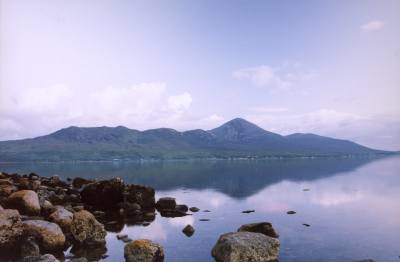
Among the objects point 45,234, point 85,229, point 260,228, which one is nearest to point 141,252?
point 85,229

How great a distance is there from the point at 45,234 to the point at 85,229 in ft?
12.9

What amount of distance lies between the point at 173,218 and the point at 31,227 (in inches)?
768

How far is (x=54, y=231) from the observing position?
28.0 m

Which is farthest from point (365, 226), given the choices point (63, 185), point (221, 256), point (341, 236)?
point (63, 185)

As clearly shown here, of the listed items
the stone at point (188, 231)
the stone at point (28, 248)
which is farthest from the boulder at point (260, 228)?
the stone at point (28, 248)

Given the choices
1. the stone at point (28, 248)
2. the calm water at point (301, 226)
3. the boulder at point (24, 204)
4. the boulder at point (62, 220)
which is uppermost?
the boulder at point (24, 204)

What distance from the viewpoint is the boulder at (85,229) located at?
100 ft

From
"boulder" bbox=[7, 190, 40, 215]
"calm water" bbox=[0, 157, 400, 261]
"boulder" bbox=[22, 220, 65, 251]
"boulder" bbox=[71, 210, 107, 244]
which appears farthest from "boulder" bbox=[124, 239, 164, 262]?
"boulder" bbox=[7, 190, 40, 215]

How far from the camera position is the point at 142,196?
5131cm

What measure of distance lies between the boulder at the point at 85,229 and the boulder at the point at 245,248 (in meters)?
10.1

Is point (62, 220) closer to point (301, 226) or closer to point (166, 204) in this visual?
point (166, 204)

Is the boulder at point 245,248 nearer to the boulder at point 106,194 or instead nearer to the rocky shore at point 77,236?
the rocky shore at point 77,236

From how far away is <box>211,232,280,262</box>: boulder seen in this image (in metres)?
25.7

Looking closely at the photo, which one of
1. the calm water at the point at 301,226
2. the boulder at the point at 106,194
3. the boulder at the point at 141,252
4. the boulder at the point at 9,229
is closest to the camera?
the boulder at the point at 9,229
